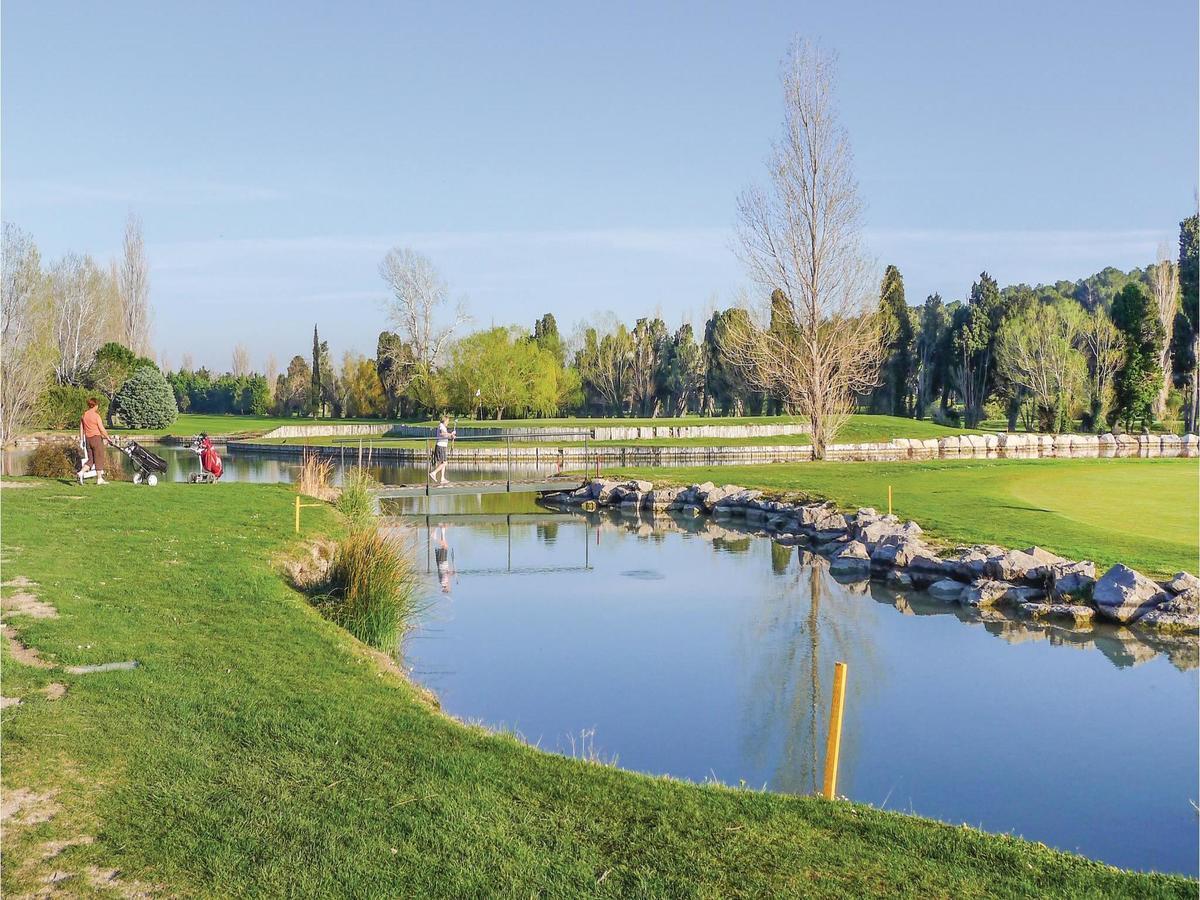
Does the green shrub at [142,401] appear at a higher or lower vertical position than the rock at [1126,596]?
higher

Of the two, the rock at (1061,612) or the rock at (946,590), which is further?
the rock at (946,590)

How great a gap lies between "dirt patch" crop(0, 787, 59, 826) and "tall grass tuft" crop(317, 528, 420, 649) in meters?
5.50

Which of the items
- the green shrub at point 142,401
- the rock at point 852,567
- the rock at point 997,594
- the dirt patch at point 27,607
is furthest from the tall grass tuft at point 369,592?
the green shrub at point 142,401

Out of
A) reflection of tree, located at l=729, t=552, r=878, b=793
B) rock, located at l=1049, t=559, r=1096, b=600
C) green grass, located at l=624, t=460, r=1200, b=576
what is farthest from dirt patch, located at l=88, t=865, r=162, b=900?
green grass, located at l=624, t=460, r=1200, b=576

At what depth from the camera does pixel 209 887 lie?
4.61m

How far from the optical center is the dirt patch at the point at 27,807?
5219mm

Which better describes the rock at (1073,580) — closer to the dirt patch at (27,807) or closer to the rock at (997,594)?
the rock at (997,594)

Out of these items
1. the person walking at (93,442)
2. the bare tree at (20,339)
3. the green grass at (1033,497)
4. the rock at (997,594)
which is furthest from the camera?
the bare tree at (20,339)

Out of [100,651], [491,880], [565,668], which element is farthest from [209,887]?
[565,668]

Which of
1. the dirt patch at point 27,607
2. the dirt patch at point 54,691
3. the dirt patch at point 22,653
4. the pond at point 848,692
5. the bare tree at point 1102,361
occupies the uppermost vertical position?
the bare tree at point 1102,361

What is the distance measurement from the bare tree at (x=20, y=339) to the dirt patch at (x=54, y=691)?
34.9 meters

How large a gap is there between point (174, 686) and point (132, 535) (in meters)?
7.27

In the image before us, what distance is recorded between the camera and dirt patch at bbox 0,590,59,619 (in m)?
9.10

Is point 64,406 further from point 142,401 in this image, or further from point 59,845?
point 59,845
